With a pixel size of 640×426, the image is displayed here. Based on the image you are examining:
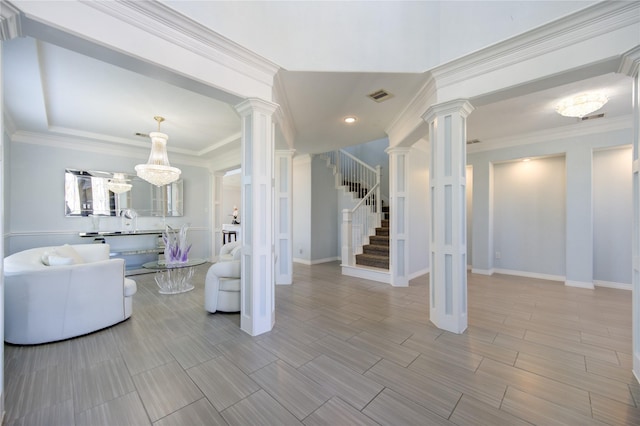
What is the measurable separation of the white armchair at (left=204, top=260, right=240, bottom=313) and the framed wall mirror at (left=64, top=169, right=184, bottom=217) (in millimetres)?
4113

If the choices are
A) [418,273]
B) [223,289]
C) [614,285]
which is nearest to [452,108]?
[223,289]

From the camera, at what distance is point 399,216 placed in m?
4.46

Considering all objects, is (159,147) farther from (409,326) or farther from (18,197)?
(409,326)

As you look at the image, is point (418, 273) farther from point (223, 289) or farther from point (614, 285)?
point (223, 289)

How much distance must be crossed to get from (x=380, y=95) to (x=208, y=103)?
2.43m

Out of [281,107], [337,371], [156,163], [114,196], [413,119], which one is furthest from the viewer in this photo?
[114,196]

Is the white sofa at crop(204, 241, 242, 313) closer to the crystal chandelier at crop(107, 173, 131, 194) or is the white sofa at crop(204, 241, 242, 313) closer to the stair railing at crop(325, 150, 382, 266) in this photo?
the stair railing at crop(325, 150, 382, 266)

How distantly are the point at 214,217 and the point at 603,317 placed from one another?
764cm

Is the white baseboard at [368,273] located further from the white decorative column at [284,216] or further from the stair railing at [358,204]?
the white decorative column at [284,216]

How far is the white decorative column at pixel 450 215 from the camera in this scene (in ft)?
8.52

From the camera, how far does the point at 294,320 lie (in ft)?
9.58

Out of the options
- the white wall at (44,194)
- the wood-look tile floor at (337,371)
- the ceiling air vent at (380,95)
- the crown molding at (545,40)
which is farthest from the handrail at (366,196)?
the white wall at (44,194)

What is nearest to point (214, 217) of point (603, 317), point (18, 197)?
point (18, 197)

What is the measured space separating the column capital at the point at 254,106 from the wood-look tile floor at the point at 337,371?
2.33m
